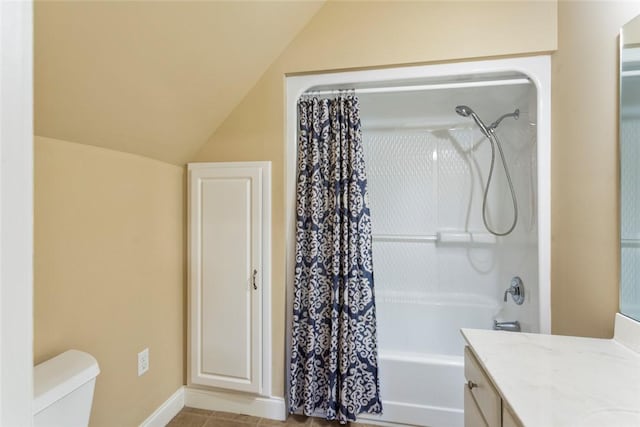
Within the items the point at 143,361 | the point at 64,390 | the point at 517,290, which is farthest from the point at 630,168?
the point at 143,361

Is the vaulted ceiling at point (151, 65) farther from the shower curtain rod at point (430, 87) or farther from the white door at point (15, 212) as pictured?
the white door at point (15, 212)

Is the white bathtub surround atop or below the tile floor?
atop

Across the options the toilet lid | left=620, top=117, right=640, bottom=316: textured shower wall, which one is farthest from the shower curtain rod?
the toilet lid

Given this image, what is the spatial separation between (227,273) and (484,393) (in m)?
1.42

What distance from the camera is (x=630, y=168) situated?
106 centimetres

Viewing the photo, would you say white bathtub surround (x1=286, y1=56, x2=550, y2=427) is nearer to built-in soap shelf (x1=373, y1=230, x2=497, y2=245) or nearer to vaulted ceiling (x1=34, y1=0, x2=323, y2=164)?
built-in soap shelf (x1=373, y1=230, x2=497, y2=245)

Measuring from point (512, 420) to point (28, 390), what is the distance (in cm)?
98

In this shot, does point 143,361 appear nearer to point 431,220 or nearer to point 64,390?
point 64,390

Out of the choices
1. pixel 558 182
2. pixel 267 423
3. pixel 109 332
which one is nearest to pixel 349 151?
pixel 558 182

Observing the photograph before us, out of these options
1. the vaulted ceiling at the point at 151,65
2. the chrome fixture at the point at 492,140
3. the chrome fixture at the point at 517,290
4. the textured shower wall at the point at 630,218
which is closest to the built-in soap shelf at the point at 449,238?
the chrome fixture at the point at 492,140

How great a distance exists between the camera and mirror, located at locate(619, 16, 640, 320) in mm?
1032

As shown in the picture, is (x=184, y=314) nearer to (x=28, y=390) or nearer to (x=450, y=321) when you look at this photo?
(x=28, y=390)

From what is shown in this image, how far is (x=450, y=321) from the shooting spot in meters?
2.38

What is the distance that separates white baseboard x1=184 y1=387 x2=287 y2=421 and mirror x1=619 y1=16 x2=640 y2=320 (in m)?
1.76
